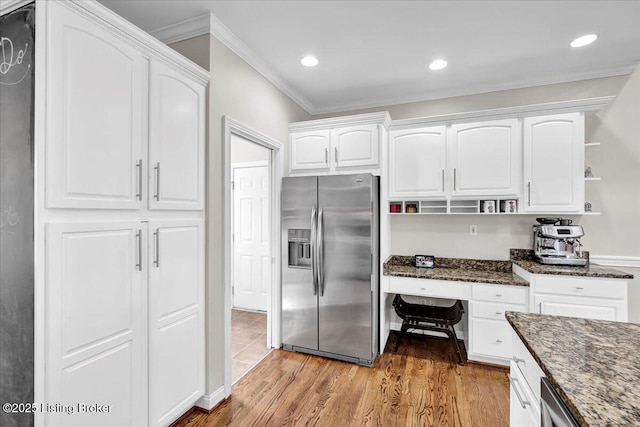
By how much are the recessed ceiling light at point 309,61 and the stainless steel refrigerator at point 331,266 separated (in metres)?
1.05

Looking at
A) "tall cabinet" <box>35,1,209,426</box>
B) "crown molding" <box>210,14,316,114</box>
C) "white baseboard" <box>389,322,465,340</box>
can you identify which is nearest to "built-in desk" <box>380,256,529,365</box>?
"white baseboard" <box>389,322,465,340</box>

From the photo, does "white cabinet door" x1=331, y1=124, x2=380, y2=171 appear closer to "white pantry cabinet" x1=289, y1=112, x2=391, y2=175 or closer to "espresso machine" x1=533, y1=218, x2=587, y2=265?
"white pantry cabinet" x1=289, y1=112, x2=391, y2=175

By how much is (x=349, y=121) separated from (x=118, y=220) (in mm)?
2243

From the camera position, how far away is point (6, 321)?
55.1 inches

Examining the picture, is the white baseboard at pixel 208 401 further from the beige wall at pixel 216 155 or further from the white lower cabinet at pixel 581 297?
the white lower cabinet at pixel 581 297

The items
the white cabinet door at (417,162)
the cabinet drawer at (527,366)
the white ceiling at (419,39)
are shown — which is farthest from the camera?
the white cabinet door at (417,162)

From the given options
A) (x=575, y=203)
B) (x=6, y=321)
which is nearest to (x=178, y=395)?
(x=6, y=321)

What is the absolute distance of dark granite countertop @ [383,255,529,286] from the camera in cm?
285

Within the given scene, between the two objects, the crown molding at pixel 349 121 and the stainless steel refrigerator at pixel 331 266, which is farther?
the crown molding at pixel 349 121

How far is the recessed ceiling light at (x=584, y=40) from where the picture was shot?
2408mm

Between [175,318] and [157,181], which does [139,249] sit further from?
[175,318]

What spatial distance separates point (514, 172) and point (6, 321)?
3.71 meters

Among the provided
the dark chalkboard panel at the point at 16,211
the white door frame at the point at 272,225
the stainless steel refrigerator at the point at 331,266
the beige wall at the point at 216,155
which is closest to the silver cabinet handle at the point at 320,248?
the stainless steel refrigerator at the point at 331,266

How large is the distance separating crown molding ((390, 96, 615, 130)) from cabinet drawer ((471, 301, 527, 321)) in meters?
1.76
